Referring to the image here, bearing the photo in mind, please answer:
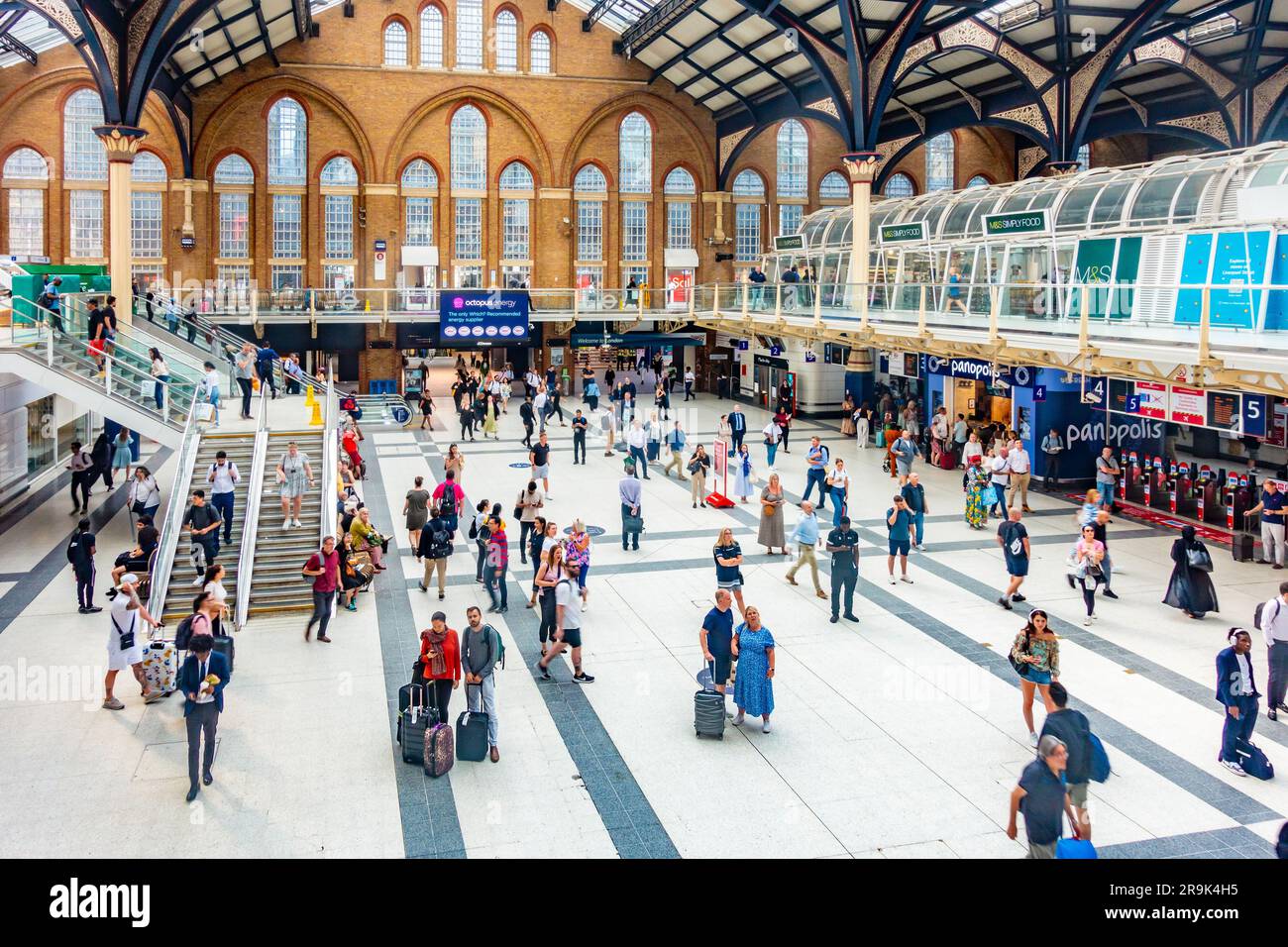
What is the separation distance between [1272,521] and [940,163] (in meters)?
34.0

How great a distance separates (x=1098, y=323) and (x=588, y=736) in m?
12.4

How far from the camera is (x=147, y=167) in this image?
135 ft

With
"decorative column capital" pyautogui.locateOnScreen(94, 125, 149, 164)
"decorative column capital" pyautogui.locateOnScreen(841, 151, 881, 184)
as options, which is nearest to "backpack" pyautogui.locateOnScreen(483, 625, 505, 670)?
"decorative column capital" pyautogui.locateOnScreen(94, 125, 149, 164)

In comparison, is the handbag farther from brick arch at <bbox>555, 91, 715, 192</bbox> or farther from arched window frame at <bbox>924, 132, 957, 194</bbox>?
arched window frame at <bbox>924, 132, 957, 194</bbox>

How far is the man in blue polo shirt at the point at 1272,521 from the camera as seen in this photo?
1669 cm

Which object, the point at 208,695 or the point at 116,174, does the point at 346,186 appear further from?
the point at 208,695

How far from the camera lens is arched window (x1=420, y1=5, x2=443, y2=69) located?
42.7 m

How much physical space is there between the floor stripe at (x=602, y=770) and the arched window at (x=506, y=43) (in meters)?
35.1

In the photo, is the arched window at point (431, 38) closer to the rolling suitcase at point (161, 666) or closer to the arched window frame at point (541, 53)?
the arched window frame at point (541, 53)

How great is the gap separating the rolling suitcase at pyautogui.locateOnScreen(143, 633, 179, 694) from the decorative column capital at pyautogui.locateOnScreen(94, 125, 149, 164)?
18.6 meters

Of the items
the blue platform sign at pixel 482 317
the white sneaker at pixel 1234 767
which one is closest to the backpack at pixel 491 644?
the white sneaker at pixel 1234 767

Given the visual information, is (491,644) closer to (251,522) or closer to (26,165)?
(251,522)

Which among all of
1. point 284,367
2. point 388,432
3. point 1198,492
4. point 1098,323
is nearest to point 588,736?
point 1098,323

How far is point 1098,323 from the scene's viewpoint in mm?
18547
